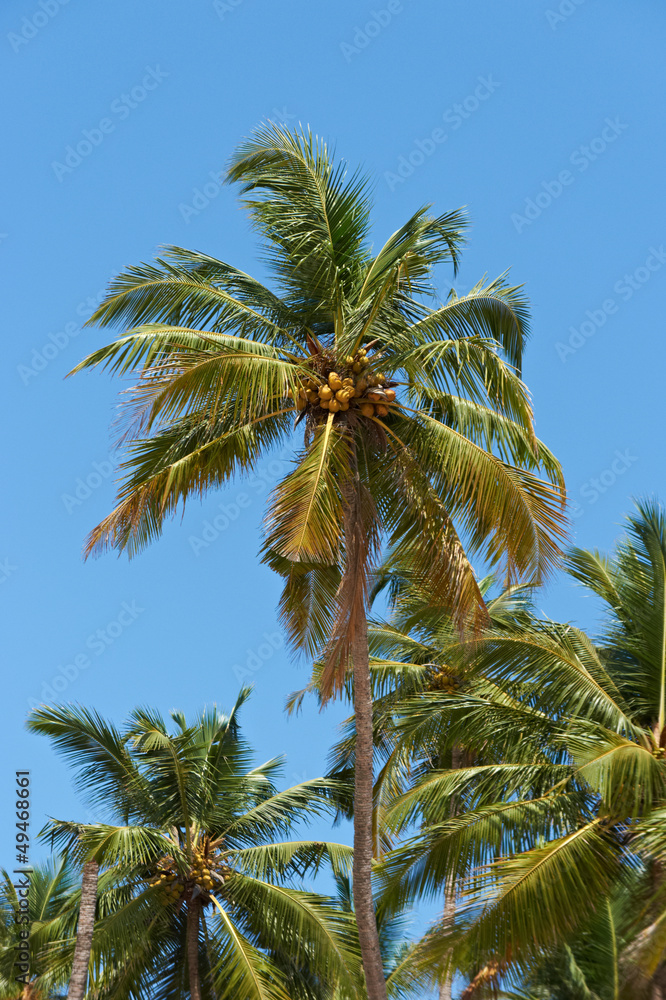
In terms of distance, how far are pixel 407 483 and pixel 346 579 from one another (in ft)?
5.13

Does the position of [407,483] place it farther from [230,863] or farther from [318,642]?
[230,863]

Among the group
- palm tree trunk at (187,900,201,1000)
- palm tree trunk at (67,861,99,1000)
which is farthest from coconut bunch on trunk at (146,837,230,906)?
palm tree trunk at (67,861,99,1000)

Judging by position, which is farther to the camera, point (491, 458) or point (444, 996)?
point (444, 996)

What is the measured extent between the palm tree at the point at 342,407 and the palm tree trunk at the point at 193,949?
16.6ft

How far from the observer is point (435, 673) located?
67.8 feet

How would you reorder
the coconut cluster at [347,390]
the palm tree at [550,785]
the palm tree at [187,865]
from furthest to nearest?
the palm tree at [187,865] < the coconut cluster at [347,390] < the palm tree at [550,785]

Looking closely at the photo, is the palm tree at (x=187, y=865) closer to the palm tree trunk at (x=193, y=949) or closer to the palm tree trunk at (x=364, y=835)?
the palm tree trunk at (x=193, y=949)

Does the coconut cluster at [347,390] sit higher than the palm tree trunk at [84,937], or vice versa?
the coconut cluster at [347,390]

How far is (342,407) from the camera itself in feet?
43.6

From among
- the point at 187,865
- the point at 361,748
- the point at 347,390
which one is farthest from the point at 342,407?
the point at 187,865

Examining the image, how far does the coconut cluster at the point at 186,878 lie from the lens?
17328 mm

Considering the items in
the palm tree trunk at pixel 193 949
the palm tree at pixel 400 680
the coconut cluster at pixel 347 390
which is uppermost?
the coconut cluster at pixel 347 390

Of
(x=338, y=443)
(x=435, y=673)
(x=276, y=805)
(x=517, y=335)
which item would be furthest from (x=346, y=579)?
(x=435, y=673)

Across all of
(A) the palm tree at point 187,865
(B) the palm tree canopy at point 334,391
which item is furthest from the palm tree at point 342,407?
(A) the palm tree at point 187,865
